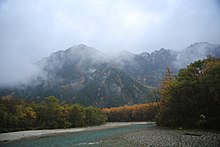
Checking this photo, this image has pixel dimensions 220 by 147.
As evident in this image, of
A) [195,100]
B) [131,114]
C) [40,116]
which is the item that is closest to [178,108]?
[195,100]

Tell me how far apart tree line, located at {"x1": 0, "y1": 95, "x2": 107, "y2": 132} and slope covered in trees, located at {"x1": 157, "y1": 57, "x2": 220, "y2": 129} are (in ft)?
170

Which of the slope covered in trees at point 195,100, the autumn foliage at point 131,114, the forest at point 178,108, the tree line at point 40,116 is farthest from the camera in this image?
the autumn foliage at point 131,114

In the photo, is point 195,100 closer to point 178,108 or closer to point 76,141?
point 178,108

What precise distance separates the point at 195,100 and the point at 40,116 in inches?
2771

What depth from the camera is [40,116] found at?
90.6 metres

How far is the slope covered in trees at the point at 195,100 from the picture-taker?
41.3 meters

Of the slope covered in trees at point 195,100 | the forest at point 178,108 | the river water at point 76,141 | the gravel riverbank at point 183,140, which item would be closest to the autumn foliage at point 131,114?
the forest at point 178,108

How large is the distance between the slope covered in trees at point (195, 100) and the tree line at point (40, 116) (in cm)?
5188

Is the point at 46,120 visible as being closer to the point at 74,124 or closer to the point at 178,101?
the point at 74,124

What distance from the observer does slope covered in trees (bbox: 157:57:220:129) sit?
41312 mm


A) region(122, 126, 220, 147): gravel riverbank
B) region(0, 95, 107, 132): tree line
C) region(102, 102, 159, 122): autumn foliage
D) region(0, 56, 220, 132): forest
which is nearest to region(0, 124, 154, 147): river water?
region(122, 126, 220, 147): gravel riverbank

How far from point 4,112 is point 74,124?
111 ft

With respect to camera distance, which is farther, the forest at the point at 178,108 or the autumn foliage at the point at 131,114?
the autumn foliage at the point at 131,114

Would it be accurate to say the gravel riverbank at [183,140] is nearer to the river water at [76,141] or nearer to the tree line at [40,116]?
the river water at [76,141]
